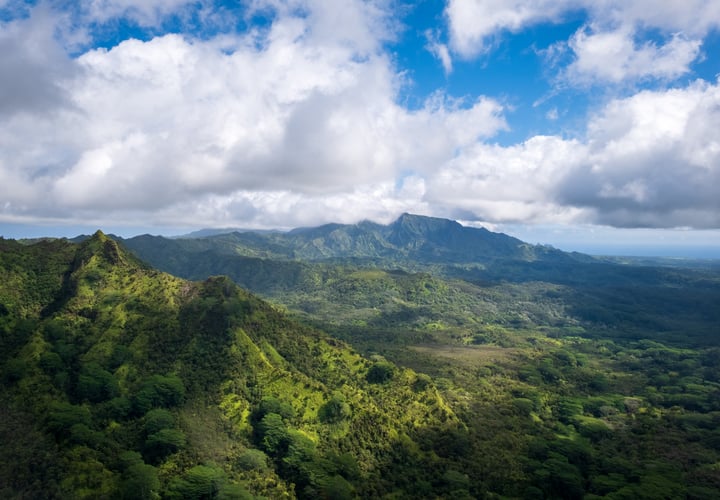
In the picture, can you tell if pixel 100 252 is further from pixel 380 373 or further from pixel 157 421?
pixel 380 373

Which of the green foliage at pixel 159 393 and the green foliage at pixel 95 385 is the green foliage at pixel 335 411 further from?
the green foliage at pixel 95 385

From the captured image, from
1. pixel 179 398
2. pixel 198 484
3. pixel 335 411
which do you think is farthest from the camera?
pixel 335 411

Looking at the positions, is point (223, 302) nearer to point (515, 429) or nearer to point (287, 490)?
point (287, 490)

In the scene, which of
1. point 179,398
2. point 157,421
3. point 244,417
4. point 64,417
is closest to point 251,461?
point 244,417

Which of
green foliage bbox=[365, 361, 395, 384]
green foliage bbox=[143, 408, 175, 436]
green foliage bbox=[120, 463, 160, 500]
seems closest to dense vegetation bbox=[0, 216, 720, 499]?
green foliage bbox=[120, 463, 160, 500]

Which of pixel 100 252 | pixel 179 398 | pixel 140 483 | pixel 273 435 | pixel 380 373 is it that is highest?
pixel 100 252

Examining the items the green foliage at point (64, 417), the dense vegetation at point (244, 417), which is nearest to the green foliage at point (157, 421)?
the dense vegetation at point (244, 417)

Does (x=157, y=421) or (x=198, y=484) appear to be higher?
(x=157, y=421)

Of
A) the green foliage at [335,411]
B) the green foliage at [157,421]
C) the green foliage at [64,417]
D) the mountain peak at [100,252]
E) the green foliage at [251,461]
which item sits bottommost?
the green foliage at [251,461]

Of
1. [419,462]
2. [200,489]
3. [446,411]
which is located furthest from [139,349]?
[446,411]
